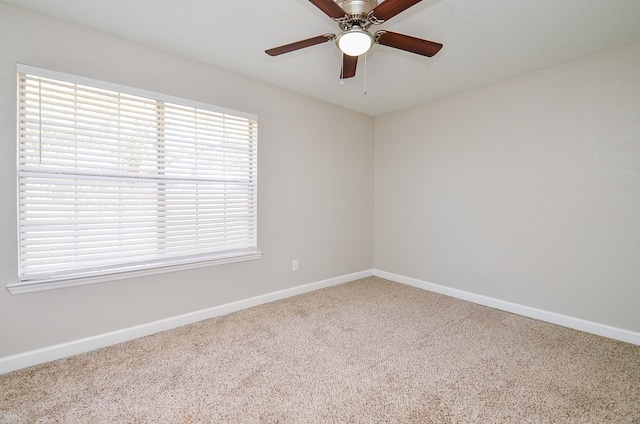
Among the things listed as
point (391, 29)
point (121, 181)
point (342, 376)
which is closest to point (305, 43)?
point (391, 29)

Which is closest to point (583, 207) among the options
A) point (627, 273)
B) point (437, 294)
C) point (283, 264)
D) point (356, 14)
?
point (627, 273)

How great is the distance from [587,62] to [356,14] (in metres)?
2.37

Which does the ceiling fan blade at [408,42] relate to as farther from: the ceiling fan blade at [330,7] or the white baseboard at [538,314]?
the white baseboard at [538,314]

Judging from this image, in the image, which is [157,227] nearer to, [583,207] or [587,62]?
[583,207]

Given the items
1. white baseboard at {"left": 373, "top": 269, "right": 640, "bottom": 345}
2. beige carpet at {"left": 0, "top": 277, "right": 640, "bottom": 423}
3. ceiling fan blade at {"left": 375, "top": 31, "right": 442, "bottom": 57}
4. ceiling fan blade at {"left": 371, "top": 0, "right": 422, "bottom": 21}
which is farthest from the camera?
white baseboard at {"left": 373, "top": 269, "right": 640, "bottom": 345}

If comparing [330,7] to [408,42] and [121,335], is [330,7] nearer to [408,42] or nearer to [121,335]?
[408,42]

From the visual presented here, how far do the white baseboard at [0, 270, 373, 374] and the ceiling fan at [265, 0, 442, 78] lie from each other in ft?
7.85

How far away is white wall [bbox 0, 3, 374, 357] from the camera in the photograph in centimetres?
194

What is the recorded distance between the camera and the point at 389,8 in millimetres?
1445

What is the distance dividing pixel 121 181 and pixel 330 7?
204 centimetres

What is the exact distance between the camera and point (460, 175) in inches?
134

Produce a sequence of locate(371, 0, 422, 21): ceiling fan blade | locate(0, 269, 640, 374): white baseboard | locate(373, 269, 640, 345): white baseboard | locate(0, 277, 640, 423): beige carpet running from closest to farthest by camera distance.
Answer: locate(371, 0, 422, 21): ceiling fan blade, locate(0, 277, 640, 423): beige carpet, locate(0, 269, 640, 374): white baseboard, locate(373, 269, 640, 345): white baseboard

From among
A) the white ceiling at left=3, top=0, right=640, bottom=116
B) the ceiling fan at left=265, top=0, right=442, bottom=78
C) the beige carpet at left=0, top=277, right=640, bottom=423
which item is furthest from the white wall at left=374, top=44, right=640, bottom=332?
the ceiling fan at left=265, top=0, right=442, bottom=78

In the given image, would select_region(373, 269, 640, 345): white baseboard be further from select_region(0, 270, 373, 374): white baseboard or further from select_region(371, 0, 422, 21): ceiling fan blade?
select_region(371, 0, 422, 21): ceiling fan blade
